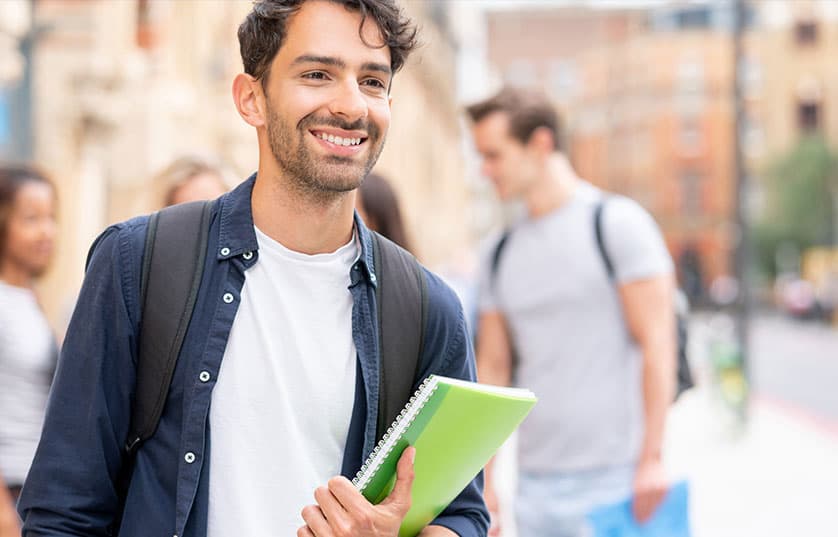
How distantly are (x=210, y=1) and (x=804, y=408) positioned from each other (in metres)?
11.4

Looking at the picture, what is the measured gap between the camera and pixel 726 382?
14883 millimetres

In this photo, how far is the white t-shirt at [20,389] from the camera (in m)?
3.62

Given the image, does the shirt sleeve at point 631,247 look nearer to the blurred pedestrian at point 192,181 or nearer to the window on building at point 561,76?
the blurred pedestrian at point 192,181

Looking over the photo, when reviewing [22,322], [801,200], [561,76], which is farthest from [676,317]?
[561,76]

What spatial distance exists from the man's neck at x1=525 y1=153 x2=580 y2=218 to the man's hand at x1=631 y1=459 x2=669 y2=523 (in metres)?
0.91

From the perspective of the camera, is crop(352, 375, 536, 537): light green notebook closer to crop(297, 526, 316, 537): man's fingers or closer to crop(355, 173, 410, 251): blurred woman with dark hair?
crop(297, 526, 316, 537): man's fingers

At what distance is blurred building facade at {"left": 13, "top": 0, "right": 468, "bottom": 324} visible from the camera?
33.3 ft

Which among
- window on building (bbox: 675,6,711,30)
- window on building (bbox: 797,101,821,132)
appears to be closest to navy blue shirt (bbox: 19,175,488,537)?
window on building (bbox: 797,101,821,132)

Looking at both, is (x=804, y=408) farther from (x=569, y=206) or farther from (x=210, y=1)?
(x=569, y=206)

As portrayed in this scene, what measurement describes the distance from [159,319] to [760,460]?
1185 cm

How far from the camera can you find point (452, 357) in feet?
6.95

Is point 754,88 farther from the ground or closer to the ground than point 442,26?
closer to the ground

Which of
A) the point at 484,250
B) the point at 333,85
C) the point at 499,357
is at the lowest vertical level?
the point at 499,357

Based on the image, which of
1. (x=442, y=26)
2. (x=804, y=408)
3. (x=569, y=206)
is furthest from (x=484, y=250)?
(x=442, y=26)
